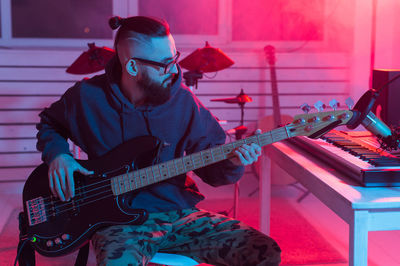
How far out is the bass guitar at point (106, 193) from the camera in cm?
149

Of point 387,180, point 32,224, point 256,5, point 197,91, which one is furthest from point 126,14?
point 387,180

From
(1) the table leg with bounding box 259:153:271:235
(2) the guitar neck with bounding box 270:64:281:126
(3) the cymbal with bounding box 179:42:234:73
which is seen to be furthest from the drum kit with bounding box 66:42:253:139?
(1) the table leg with bounding box 259:153:271:235

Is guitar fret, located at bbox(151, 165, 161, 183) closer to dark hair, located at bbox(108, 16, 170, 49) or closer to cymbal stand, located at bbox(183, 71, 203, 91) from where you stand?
dark hair, located at bbox(108, 16, 170, 49)

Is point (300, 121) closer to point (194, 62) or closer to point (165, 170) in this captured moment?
point (165, 170)

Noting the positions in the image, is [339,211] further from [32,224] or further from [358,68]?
[358,68]

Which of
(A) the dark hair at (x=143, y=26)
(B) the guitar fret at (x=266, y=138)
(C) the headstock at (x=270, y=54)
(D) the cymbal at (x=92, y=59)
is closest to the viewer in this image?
(B) the guitar fret at (x=266, y=138)

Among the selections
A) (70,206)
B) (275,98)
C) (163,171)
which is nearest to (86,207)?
(70,206)

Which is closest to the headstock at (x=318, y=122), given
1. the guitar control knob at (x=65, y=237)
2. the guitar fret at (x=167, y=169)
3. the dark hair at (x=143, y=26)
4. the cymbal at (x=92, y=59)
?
the guitar fret at (x=167, y=169)

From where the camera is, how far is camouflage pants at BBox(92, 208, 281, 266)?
4.47 feet

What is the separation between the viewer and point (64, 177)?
5.05ft

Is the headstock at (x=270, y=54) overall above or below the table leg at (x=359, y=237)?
above

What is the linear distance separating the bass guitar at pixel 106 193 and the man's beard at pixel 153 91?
0.54 ft

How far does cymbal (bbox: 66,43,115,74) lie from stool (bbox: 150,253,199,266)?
167 centimetres

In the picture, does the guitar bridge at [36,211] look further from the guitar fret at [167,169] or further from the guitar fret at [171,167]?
the guitar fret at [171,167]
